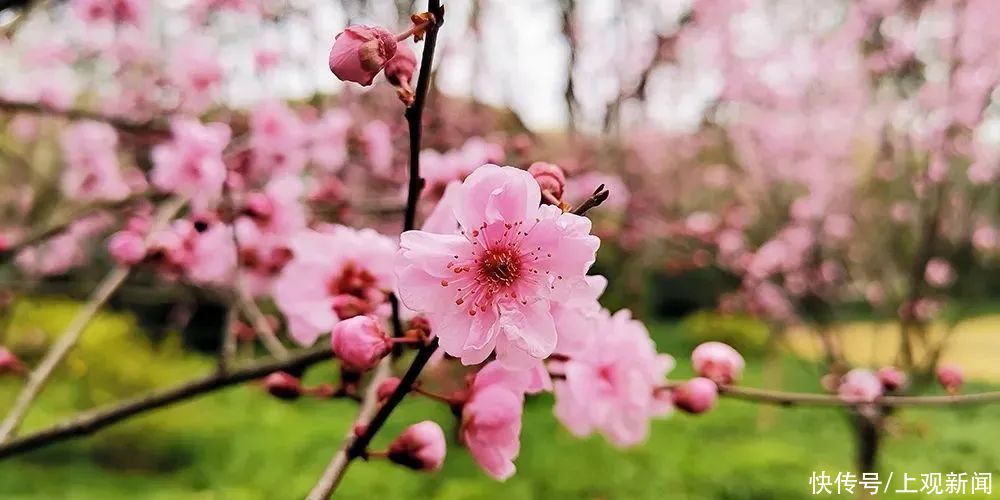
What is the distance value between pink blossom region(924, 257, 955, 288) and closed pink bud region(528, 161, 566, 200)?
26.2ft

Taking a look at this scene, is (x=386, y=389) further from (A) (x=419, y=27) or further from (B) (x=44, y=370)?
(B) (x=44, y=370)

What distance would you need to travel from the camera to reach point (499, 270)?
64 centimetres

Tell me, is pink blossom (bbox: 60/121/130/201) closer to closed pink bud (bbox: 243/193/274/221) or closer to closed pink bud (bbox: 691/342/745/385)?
closed pink bud (bbox: 243/193/274/221)

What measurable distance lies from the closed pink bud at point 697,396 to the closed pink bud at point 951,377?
1.28ft

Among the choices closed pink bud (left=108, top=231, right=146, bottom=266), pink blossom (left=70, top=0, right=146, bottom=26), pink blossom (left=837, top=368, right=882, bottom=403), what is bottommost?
pink blossom (left=837, top=368, right=882, bottom=403)

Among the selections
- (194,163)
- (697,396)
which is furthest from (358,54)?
(194,163)

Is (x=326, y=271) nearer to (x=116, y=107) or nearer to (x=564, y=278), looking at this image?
(x=564, y=278)

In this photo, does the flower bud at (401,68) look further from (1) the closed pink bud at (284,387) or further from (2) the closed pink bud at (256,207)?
(2) the closed pink bud at (256,207)

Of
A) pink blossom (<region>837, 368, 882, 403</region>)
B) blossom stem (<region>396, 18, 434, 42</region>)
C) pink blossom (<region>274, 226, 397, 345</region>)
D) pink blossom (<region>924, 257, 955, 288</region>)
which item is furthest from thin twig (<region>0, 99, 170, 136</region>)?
pink blossom (<region>924, 257, 955, 288</region>)

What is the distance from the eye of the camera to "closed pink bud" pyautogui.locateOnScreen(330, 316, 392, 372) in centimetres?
63

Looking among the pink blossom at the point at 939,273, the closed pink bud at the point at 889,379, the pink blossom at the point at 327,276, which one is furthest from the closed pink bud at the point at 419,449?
the pink blossom at the point at 939,273

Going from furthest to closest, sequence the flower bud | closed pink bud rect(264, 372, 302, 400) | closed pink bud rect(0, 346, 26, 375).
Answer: closed pink bud rect(0, 346, 26, 375)
closed pink bud rect(264, 372, 302, 400)
the flower bud

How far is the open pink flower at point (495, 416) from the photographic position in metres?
0.71

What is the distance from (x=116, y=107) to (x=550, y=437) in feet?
10.3
